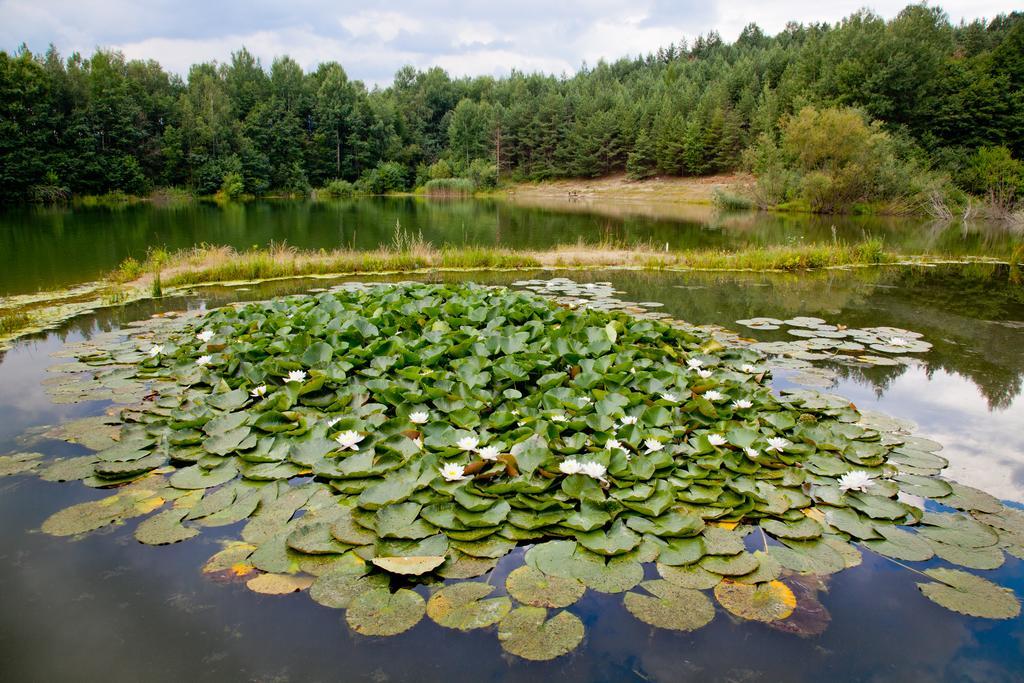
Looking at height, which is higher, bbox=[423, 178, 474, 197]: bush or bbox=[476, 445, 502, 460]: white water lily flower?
bbox=[423, 178, 474, 197]: bush

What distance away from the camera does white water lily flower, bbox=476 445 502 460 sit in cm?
A: 363

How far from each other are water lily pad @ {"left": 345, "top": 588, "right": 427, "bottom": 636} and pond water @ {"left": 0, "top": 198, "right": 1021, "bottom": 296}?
12.2 meters

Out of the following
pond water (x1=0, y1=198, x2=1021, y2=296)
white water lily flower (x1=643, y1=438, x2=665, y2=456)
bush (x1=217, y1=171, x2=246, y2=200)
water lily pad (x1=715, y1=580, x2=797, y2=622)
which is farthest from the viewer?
bush (x1=217, y1=171, x2=246, y2=200)

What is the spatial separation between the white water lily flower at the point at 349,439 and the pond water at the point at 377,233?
10.9m

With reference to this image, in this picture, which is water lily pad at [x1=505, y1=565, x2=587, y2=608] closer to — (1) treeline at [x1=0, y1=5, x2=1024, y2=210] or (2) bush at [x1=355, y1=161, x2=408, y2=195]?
(1) treeline at [x1=0, y1=5, x2=1024, y2=210]

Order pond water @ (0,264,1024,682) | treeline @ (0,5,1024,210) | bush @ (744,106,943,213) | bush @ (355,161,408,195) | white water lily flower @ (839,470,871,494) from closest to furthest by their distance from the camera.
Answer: pond water @ (0,264,1024,682) < white water lily flower @ (839,470,871,494) < bush @ (744,106,943,213) < treeline @ (0,5,1024,210) < bush @ (355,161,408,195)

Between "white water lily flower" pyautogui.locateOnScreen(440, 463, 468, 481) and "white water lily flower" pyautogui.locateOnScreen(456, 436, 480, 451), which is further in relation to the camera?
"white water lily flower" pyautogui.locateOnScreen(456, 436, 480, 451)

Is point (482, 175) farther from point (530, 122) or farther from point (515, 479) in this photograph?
point (515, 479)

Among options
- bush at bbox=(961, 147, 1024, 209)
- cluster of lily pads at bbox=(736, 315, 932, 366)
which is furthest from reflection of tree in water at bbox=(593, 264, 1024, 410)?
bush at bbox=(961, 147, 1024, 209)

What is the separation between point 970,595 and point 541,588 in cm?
208

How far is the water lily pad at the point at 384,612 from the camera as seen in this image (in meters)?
2.54

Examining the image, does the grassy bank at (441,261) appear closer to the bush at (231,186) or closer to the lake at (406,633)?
the lake at (406,633)

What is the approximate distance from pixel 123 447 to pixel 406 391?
196cm

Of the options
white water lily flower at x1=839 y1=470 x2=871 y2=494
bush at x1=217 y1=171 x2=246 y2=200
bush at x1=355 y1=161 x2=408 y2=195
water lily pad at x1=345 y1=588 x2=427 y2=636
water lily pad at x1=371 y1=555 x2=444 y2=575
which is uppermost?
bush at x1=355 y1=161 x2=408 y2=195
